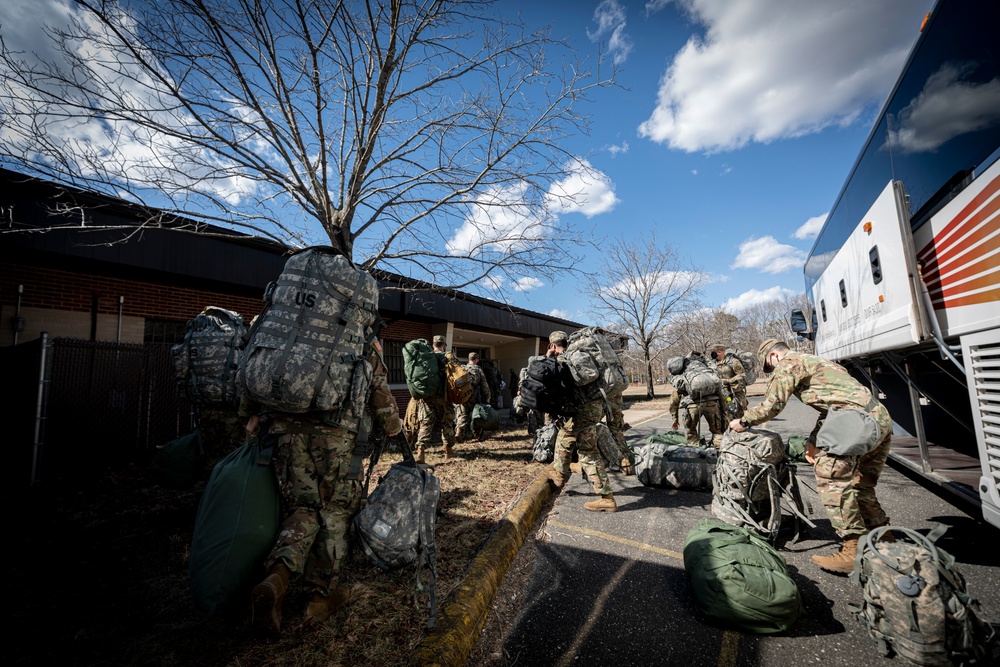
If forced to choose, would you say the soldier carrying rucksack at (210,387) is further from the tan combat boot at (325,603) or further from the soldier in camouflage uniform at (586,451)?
the soldier in camouflage uniform at (586,451)

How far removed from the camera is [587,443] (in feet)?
14.1

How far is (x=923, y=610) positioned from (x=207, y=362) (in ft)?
17.7

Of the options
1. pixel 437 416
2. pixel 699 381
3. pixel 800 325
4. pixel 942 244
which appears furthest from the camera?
pixel 800 325

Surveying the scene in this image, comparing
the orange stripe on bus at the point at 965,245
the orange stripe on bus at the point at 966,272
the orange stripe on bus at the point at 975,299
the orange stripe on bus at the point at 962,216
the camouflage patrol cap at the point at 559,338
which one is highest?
the orange stripe on bus at the point at 962,216

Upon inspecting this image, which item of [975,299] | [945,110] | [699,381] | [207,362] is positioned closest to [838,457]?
[975,299]

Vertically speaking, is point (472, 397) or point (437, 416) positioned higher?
point (472, 397)

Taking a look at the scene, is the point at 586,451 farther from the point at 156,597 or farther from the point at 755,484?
the point at 156,597

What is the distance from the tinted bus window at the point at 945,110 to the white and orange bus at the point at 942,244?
0.04 ft

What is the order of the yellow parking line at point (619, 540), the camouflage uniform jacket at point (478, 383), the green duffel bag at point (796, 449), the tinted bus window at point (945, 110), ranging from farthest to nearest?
the camouflage uniform jacket at point (478, 383) → the green duffel bag at point (796, 449) → the yellow parking line at point (619, 540) → the tinted bus window at point (945, 110)

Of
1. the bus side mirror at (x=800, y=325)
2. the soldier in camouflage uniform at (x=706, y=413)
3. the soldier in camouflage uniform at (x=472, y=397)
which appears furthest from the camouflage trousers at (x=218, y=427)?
the bus side mirror at (x=800, y=325)

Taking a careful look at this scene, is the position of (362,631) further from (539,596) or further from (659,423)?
(659,423)

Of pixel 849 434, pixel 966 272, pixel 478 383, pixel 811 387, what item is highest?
pixel 966 272

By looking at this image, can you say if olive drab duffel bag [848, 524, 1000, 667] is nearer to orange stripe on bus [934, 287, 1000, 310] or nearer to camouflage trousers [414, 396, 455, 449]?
orange stripe on bus [934, 287, 1000, 310]

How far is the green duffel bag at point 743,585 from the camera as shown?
2.11 m
